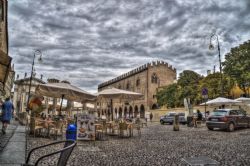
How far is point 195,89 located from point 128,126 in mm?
31042

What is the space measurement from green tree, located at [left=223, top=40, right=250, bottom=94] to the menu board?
26045 mm

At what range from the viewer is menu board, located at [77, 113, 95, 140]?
377 inches

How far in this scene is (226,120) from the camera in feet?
52.3

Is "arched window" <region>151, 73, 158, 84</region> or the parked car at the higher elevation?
"arched window" <region>151, 73, 158, 84</region>

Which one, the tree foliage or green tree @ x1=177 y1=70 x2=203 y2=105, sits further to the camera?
green tree @ x1=177 y1=70 x2=203 y2=105

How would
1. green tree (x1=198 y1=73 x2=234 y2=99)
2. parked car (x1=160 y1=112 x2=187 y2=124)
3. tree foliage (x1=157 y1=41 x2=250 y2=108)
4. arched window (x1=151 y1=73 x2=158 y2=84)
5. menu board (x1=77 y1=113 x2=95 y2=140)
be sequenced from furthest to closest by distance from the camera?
arched window (x1=151 y1=73 x2=158 y2=84)
green tree (x1=198 y1=73 x2=234 y2=99)
tree foliage (x1=157 y1=41 x2=250 y2=108)
parked car (x1=160 y1=112 x2=187 y2=124)
menu board (x1=77 y1=113 x2=95 y2=140)

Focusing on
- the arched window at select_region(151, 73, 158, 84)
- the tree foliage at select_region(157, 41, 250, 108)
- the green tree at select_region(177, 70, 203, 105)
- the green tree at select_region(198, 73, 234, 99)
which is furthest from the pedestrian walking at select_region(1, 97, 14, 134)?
the arched window at select_region(151, 73, 158, 84)

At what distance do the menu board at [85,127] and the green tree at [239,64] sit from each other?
85.5ft

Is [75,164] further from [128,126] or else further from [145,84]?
[145,84]

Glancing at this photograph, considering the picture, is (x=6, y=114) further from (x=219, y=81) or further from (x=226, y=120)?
(x=219, y=81)

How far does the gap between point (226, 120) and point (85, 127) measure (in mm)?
10279

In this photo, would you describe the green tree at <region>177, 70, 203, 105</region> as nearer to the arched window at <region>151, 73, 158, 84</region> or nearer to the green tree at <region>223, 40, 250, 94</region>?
the green tree at <region>223, 40, 250, 94</region>


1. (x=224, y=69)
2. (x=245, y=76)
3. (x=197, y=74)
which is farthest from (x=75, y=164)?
(x=197, y=74)

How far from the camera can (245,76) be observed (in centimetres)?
3044
